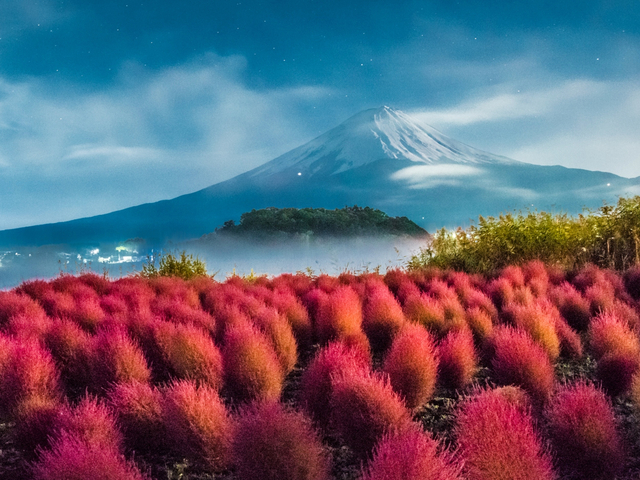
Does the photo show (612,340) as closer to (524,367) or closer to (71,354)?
(524,367)

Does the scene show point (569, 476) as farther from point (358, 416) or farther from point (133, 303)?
point (133, 303)

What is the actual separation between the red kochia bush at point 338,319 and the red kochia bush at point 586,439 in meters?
2.07

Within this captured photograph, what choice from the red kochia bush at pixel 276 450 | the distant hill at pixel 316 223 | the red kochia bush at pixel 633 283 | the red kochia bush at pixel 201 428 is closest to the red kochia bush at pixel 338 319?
the red kochia bush at pixel 201 428

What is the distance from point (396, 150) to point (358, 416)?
2966 inches

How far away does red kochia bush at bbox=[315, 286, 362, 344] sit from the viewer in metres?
4.98

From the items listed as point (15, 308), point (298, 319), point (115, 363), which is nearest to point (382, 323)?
point (298, 319)

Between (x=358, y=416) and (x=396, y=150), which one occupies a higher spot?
(x=396, y=150)

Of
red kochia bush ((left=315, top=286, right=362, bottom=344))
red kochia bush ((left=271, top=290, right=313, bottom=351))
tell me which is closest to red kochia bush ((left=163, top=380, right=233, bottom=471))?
red kochia bush ((left=315, top=286, right=362, bottom=344))

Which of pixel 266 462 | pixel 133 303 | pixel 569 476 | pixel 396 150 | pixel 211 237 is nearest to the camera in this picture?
pixel 266 462

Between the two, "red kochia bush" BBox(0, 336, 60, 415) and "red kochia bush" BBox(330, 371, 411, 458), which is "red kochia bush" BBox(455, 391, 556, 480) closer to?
"red kochia bush" BBox(330, 371, 411, 458)

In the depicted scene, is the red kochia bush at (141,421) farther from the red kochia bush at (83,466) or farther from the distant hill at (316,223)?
the distant hill at (316,223)

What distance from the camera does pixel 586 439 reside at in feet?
9.11

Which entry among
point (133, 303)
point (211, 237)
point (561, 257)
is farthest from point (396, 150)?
point (133, 303)

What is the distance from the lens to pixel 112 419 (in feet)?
9.59
